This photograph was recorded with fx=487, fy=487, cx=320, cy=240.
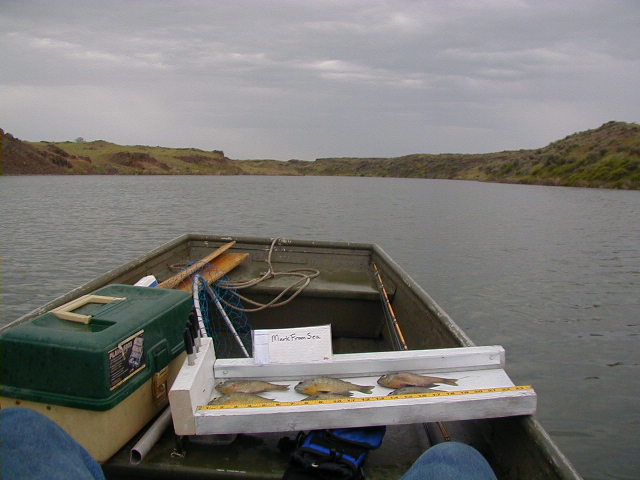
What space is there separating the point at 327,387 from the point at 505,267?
1363 cm

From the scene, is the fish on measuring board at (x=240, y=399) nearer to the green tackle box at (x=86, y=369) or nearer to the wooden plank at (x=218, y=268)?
the green tackle box at (x=86, y=369)

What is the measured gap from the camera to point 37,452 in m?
1.38

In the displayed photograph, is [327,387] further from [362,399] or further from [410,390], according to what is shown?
[410,390]

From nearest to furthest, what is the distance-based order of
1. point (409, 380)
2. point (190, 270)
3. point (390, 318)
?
point (409, 380) → point (390, 318) → point (190, 270)

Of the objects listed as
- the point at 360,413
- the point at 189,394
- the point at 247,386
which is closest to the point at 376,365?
the point at 360,413

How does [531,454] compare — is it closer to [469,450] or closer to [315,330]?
[469,450]

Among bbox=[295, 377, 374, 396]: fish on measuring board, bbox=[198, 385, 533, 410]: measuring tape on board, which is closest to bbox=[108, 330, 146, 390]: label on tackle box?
bbox=[198, 385, 533, 410]: measuring tape on board

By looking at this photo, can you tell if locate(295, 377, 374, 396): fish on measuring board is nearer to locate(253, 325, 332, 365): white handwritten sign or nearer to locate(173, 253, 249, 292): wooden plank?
locate(253, 325, 332, 365): white handwritten sign

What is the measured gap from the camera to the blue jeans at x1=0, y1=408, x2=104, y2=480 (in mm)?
1298

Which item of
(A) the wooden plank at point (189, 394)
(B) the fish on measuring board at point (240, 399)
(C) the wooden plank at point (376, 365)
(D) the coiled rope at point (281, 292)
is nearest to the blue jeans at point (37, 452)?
(A) the wooden plank at point (189, 394)

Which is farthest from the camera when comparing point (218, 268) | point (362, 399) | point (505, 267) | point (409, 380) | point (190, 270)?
point (505, 267)

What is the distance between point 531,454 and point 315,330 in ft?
4.38

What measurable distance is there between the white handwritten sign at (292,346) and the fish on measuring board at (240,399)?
236 mm

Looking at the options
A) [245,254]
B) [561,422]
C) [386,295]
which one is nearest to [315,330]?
[386,295]
